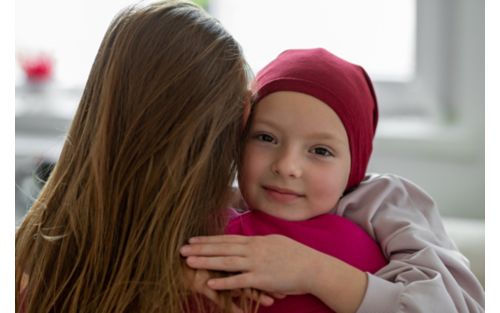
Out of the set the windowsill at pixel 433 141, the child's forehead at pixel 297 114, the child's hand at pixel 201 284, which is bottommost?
the windowsill at pixel 433 141

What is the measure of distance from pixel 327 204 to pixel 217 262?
0.27 metres

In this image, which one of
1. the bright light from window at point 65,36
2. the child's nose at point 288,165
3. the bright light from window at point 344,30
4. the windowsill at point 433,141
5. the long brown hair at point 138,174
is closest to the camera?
the long brown hair at point 138,174

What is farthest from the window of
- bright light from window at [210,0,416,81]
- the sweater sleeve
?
the sweater sleeve

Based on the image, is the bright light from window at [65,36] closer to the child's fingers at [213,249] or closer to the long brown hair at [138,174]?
the long brown hair at [138,174]

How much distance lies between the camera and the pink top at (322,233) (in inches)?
48.9

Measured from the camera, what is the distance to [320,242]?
1241mm

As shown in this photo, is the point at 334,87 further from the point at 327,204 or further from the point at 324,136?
the point at 327,204

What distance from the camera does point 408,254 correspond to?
1271mm

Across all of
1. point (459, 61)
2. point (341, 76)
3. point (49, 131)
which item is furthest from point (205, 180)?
point (49, 131)

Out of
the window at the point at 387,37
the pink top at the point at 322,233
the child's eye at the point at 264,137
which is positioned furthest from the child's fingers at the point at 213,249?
the window at the point at 387,37

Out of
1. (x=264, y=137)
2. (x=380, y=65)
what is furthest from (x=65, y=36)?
(x=264, y=137)

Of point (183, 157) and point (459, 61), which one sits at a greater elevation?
point (183, 157)
